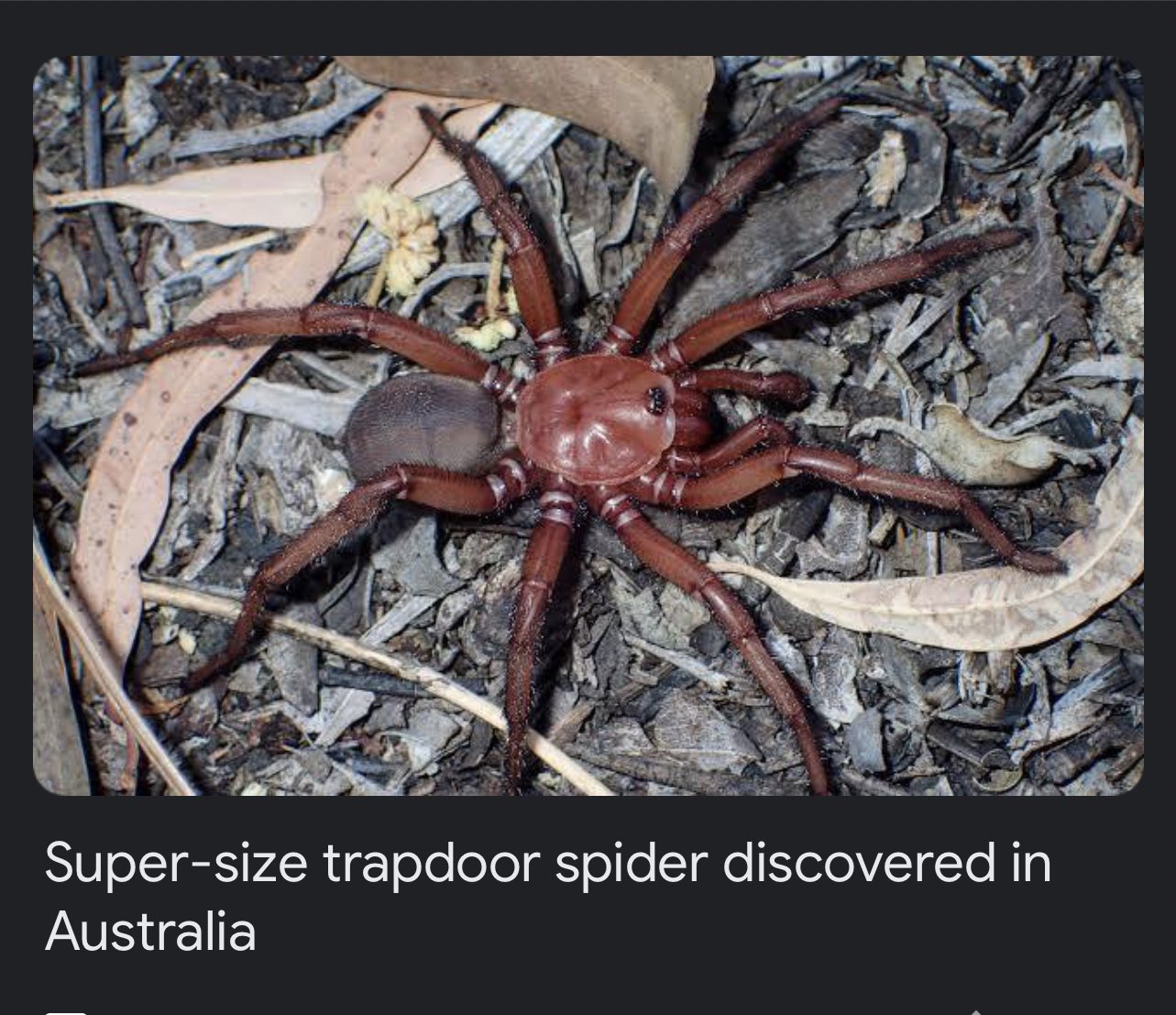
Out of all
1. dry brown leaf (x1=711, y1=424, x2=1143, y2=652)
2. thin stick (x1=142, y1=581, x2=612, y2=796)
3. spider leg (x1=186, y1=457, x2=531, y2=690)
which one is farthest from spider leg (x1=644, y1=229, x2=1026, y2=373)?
thin stick (x1=142, y1=581, x2=612, y2=796)

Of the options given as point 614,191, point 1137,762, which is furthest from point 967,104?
point 1137,762

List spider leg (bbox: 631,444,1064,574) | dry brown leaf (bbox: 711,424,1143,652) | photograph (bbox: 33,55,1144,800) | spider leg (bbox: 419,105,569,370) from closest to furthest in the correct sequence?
spider leg (bbox: 631,444,1064,574)
dry brown leaf (bbox: 711,424,1143,652)
photograph (bbox: 33,55,1144,800)
spider leg (bbox: 419,105,569,370)


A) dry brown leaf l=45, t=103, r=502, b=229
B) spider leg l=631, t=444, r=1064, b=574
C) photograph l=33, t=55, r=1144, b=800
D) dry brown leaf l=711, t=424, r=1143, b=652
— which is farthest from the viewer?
dry brown leaf l=45, t=103, r=502, b=229

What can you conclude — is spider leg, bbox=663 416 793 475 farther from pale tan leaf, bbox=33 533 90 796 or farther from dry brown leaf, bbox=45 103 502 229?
pale tan leaf, bbox=33 533 90 796

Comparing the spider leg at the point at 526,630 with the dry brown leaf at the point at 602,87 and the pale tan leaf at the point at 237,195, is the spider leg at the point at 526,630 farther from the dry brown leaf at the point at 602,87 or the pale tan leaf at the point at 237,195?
the pale tan leaf at the point at 237,195

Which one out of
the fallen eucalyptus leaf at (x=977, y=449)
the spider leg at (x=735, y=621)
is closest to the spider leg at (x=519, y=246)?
the spider leg at (x=735, y=621)

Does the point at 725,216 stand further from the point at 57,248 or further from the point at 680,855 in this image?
the point at 57,248
